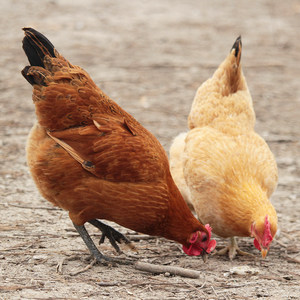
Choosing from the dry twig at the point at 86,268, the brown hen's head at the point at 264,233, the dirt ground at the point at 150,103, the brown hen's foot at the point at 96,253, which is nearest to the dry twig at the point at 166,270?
the dirt ground at the point at 150,103

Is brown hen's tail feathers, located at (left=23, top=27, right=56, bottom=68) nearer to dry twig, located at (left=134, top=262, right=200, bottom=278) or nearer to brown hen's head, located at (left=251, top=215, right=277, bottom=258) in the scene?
dry twig, located at (left=134, top=262, right=200, bottom=278)

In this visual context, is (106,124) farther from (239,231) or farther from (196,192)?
(239,231)

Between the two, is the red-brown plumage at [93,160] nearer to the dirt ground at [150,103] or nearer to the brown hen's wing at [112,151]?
the brown hen's wing at [112,151]

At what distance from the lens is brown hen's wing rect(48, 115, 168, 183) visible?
3.61 m

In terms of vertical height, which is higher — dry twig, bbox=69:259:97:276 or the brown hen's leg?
the brown hen's leg

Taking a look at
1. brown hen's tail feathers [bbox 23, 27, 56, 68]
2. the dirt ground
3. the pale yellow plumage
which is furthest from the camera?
the pale yellow plumage

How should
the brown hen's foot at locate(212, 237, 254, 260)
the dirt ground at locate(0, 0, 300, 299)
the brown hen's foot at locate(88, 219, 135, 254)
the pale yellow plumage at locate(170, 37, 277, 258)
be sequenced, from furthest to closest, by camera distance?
the brown hen's foot at locate(212, 237, 254, 260) < the brown hen's foot at locate(88, 219, 135, 254) < the pale yellow plumage at locate(170, 37, 277, 258) < the dirt ground at locate(0, 0, 300, 299)

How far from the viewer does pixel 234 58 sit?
4867 millimetres

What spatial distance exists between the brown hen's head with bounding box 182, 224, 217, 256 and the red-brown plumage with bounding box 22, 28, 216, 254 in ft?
0.13

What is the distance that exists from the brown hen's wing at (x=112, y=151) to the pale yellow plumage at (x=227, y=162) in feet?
1.80

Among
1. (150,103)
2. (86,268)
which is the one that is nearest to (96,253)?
(86,268)

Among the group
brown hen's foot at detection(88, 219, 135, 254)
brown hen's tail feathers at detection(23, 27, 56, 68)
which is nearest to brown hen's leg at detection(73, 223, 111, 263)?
brown hen's foot at detection(88, 219, 135, 254)

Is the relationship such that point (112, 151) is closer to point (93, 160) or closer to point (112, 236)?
point (93, 160)

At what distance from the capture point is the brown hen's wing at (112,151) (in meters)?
3.61
